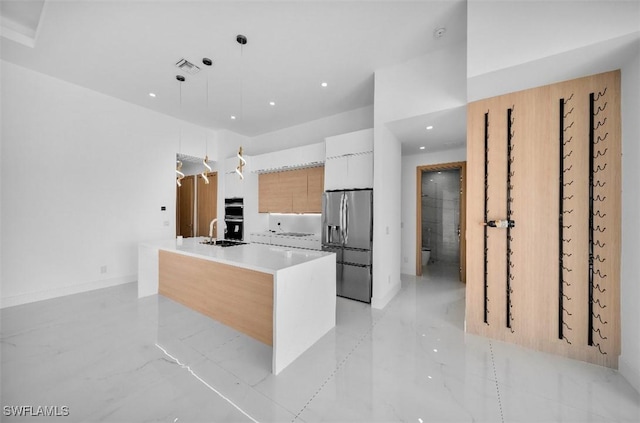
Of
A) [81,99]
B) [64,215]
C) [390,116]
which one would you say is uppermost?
[81,99]

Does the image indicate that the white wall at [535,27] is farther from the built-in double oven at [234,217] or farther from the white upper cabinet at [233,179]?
the built-in double oven at [234,217]

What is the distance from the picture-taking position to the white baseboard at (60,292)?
3.14 metres

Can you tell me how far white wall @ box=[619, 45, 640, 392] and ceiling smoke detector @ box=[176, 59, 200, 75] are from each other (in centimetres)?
Result: 428

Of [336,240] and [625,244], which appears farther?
[336,240]

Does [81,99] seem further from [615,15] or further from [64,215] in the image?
[615,15]

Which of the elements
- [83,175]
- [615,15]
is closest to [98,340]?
[83,175]

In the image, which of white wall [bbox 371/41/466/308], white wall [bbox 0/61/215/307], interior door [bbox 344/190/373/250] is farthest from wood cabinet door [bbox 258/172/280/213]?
white wall [bbox 371/41/466/308]

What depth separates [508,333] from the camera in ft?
7.82

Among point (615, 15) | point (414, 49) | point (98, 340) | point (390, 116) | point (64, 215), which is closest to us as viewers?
point (615, 15)

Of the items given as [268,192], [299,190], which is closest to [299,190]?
[299,190]

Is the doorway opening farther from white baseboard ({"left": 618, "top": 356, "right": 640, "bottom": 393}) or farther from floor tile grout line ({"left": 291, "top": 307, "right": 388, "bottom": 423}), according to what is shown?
white baseboard ({"left": 618, "top": 356, "right": 640, "bottom": 393})

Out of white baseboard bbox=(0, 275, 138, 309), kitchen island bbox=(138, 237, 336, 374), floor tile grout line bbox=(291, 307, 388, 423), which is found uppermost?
kitchen island bbox=(138, 237, 336, 374)

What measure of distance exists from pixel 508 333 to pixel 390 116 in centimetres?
277

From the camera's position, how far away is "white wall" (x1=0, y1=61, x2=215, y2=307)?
10.5 feet
